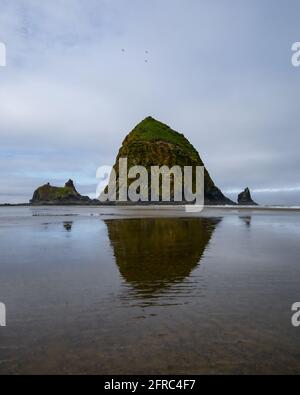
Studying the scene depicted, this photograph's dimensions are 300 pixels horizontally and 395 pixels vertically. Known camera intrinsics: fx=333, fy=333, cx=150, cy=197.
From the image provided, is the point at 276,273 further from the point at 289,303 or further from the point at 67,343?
the point at 67,343

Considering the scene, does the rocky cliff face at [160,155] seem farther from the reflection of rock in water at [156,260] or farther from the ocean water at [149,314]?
the ocean water at [149,314]

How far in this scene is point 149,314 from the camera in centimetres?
720

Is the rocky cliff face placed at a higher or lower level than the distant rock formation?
higher

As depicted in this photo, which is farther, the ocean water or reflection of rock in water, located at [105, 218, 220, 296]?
reflection of rock in water, located at [105, 218, 220, 296]

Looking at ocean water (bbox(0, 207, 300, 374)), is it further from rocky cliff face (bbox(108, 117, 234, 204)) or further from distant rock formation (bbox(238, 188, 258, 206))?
distant rock formation (bbox(238, 188, 258, 206))

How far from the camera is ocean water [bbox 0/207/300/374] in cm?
509

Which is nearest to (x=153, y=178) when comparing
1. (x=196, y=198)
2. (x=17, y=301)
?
(x=196, y=198)

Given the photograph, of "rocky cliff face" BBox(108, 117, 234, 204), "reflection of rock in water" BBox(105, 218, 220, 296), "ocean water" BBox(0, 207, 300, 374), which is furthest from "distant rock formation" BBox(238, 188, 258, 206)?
"ocean water" BBox(0, 207, 300, 374)

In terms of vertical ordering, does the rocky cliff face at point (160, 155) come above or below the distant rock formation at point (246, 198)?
above

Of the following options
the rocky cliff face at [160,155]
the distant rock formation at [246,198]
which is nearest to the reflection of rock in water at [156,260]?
the rocky cliff face at [160,155]

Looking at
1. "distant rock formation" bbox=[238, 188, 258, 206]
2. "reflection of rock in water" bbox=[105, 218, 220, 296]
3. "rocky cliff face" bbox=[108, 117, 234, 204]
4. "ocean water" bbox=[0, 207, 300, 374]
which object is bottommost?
"ocean water" bbox=[0, 207, 300, 374]

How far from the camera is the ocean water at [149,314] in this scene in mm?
5090

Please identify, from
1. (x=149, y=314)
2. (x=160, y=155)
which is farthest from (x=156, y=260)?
(x=160, y=155)

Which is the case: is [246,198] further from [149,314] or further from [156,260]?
[149,314]
